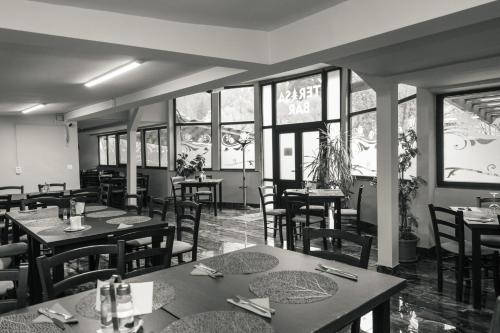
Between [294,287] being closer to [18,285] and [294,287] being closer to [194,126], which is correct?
[18,285]

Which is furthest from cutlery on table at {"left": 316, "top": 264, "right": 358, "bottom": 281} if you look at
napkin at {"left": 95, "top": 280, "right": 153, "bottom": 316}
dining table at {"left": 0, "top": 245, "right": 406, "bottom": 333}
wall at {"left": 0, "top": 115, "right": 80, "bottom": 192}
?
wall at {"left": 0, "top": 115, "right": 80, "bottom": 192}

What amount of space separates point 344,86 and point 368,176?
1.90 m

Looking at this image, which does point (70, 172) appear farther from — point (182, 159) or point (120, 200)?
point (182, 159)

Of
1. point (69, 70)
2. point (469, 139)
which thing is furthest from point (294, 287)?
point (469, 139)

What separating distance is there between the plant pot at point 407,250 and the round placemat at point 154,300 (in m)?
3.64

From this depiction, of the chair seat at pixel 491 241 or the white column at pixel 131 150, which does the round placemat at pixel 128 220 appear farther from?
the white column at pixel 131 150

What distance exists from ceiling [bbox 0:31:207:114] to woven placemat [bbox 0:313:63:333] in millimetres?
1881

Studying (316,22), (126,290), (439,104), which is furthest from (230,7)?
(439,104)

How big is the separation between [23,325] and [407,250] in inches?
169

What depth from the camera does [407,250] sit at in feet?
15.1

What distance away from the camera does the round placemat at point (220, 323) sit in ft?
4.38

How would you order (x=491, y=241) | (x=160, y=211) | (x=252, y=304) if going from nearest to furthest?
1. (x=252, y=304)
2. (x=491, y=241)
3. (x=160, y=211)

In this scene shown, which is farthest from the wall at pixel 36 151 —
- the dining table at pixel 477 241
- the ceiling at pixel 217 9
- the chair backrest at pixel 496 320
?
the chair backrest at pixel 496 320

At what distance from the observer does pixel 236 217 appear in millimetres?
8062
